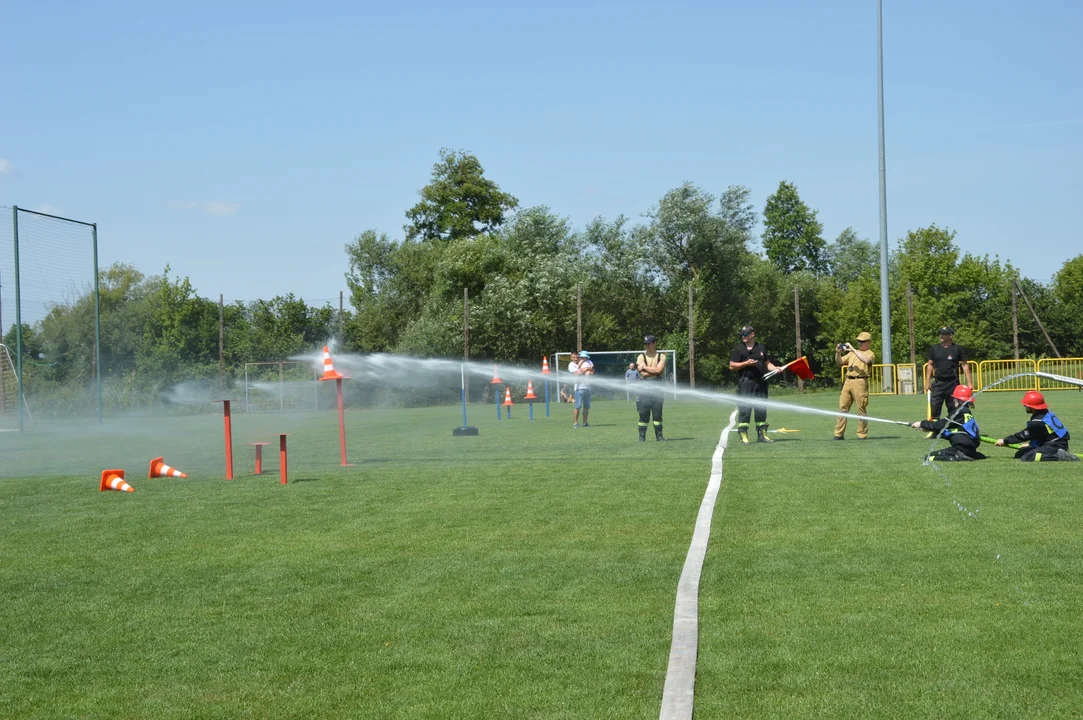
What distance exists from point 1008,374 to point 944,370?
33.6 metres

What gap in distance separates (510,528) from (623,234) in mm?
59581

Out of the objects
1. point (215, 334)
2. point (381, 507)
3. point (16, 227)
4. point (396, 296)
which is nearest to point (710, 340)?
point (396, 296)

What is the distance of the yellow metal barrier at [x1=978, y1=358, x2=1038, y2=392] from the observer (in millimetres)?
46188

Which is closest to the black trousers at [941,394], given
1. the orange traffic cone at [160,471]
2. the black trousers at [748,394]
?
the black trousers at [748,394]

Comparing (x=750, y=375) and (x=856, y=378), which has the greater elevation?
(x=750, y=375)

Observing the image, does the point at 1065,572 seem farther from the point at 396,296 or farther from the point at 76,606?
the point at 396,296

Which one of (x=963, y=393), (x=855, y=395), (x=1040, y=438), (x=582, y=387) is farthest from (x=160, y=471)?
(x=582, y=387)

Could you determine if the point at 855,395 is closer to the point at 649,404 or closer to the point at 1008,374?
the point at 649,404

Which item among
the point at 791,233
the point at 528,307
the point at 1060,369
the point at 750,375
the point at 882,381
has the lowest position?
the point at 882,381

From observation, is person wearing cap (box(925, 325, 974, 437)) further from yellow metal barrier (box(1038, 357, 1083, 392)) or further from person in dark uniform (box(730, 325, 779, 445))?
yellow metal barrier (box(1038, 357, 1083, 392))

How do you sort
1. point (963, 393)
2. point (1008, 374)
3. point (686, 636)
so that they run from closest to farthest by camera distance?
point (686, 636)
point (963, 393)
point (1008, 374)

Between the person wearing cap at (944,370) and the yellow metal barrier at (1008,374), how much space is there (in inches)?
1121

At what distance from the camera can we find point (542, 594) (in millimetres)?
6738

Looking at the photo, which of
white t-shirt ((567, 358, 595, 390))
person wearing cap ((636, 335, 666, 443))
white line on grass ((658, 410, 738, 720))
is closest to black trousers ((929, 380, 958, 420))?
person wearing cap ((636, 335, 666, 443))
